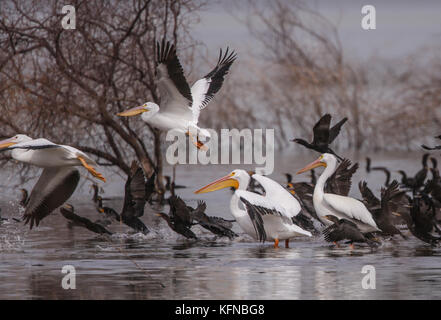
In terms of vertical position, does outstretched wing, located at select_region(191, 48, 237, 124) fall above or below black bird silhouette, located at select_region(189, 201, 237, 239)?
above

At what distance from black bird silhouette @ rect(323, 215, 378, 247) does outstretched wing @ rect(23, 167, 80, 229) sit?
276cm

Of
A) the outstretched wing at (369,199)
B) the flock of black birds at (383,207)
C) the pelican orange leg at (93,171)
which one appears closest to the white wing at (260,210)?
the flock of black birds at (383,207)

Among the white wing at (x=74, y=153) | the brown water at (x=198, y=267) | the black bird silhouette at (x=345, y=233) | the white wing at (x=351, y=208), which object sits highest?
the white wing at (x=74, y=153)

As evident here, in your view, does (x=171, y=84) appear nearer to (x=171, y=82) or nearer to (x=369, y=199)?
(x=171, y=82)

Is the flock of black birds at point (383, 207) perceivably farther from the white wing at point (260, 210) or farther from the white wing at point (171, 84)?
the white wing at point (171, 84)

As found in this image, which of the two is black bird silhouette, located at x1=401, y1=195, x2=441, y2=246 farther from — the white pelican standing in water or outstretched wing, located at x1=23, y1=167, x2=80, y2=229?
outstretched wing, located at x1=23, y1=167, x2=80, y2=229

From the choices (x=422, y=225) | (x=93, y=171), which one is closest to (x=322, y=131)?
(x=422, y=225)

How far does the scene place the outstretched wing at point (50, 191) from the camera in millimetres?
11047

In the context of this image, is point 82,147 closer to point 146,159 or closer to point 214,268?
point 146,159

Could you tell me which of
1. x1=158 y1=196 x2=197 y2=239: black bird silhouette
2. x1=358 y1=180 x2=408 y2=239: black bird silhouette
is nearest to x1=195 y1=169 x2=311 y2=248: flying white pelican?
x1=158 y1=196 x2=197 y2=239: black bird silhouette

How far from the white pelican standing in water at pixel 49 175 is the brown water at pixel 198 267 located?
0.41 m

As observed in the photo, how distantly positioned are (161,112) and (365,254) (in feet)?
12.6

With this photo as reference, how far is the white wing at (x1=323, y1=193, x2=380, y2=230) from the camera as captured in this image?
11.0 metres
